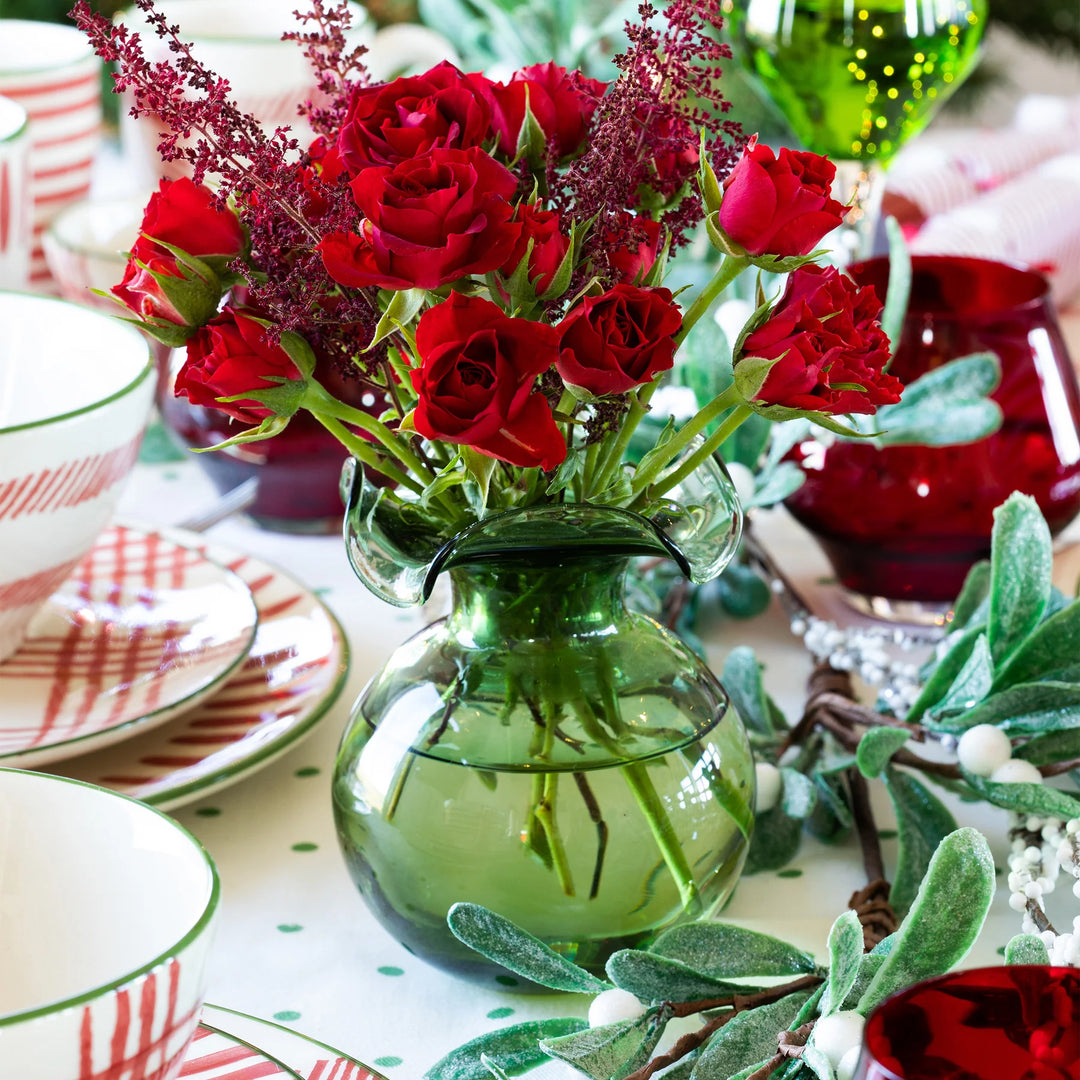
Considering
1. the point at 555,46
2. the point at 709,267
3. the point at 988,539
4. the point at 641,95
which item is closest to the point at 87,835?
the point at 641,95

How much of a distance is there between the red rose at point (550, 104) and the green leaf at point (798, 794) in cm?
20

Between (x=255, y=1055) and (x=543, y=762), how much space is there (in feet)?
0.32

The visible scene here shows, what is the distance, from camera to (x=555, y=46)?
102 cm

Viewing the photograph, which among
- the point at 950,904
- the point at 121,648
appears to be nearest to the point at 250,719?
the point at 121,648

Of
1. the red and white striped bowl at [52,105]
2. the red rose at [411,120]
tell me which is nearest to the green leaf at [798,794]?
the red rose at [411,120]

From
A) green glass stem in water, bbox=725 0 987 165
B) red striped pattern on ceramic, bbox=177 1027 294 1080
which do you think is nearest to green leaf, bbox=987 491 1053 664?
red striped pattern on ceramic, bbox=177 1027 294 1080

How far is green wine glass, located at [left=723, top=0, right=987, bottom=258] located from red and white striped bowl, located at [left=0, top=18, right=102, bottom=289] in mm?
337

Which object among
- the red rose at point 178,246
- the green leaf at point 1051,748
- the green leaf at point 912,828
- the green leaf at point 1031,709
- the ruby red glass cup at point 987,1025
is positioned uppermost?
the red rose at point 178,246

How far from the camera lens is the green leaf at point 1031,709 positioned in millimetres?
A: 412

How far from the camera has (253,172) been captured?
1.10 feet

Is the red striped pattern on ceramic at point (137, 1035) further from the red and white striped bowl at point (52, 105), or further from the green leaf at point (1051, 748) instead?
the red and white striped bowl at point (52, 105)

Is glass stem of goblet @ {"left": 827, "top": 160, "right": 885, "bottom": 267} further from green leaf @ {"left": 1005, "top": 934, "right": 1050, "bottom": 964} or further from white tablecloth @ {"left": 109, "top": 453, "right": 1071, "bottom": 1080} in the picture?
green leaf @ {"left": 1005, "top": 934, "right": 1050, "bottom": 964}

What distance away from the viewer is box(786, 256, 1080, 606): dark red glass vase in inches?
22.5

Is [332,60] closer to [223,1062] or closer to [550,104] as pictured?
[550,104]
